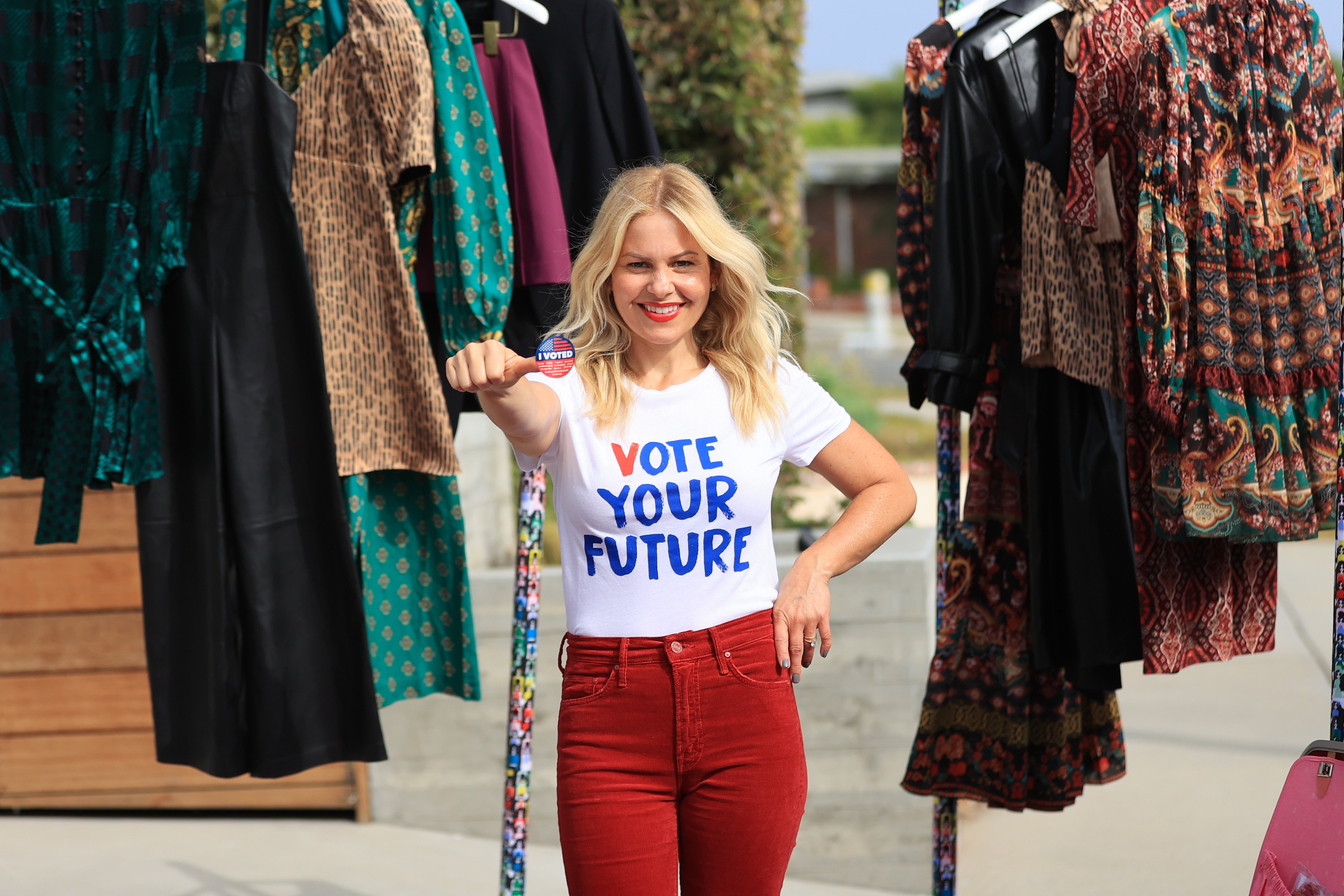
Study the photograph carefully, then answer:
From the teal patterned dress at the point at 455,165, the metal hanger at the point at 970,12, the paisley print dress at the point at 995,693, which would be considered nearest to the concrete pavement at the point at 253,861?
the paisley print dress at the point at 995,693

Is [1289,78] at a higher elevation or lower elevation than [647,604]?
higher

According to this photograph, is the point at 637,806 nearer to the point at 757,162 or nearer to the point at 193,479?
the point at 193,479

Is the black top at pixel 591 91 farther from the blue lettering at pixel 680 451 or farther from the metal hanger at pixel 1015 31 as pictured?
the blue lettering at pixel 680 451

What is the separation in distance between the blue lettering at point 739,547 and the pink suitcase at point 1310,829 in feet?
3.08

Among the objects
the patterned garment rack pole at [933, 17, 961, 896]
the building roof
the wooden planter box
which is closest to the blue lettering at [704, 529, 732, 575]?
the patterned garment rack pole at [933, 17, 961, 896]

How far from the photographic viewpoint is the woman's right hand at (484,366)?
5.49 feet

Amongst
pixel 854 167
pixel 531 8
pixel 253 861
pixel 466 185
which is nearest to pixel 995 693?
pixel 466 185

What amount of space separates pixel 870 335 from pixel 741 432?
66.2ft

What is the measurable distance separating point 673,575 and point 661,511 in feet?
0.33

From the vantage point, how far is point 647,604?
1833 millimetres

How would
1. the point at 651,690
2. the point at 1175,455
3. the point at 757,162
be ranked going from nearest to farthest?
the point at 651,690
the point at 1175,455
the point at 757,162

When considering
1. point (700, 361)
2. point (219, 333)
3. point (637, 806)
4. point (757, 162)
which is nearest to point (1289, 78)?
point (700, 361)

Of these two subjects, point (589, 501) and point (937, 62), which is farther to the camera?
point (937, 62)

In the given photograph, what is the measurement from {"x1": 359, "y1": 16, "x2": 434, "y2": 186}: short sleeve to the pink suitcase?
6.14ft
